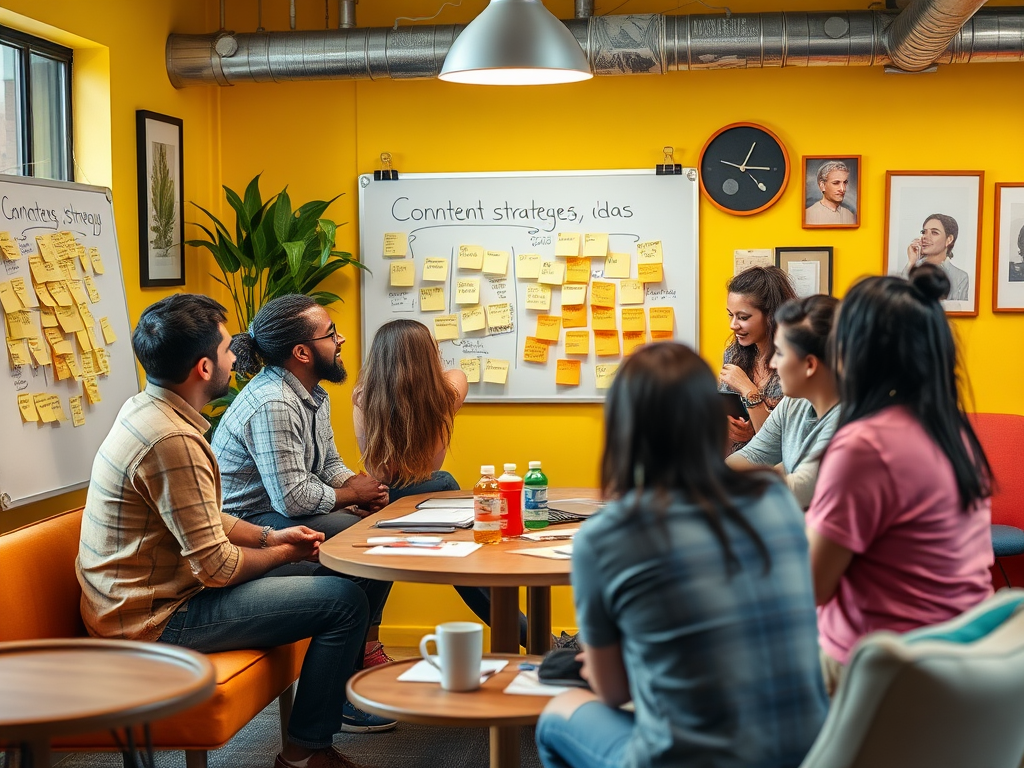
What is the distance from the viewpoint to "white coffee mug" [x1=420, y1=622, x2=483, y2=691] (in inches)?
81.7

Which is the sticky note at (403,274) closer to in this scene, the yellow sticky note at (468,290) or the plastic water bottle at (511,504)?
the yellow sticky note at (468,290)

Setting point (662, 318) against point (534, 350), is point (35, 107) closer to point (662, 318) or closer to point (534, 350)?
point (534, 350)

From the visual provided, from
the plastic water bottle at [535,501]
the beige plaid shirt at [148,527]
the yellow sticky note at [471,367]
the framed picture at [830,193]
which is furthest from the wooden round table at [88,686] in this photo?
the framed picture at [830,193]

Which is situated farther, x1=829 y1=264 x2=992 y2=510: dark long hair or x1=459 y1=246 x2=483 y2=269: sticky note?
x1=459 y1=246 x2=483 y2=269: sticky note

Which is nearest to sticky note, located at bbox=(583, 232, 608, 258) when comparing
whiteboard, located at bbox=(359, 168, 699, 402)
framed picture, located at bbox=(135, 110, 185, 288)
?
whiteboard, located at bbox=(359, 168, 699, 402)

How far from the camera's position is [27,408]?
3.34 m

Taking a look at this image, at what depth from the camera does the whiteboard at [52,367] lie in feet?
10.8

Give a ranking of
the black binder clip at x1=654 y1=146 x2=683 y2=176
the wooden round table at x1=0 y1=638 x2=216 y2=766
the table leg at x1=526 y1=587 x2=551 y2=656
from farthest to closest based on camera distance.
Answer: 1. the black binder clip at x1=654 y1=146 x2=683 y2=176
2. the table leg at x1=526 y1=587 x2=551 y2=656
3. the wooden round table at x1=0 y1=638 x2=216 y2=766

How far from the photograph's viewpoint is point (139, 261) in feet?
14.1

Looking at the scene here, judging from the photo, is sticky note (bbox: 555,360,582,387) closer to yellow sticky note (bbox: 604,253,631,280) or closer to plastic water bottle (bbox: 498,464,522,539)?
yellow sticky note (bbox: 604,253,631,280)

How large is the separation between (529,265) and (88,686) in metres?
3.22

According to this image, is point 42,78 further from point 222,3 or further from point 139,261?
point 222,3

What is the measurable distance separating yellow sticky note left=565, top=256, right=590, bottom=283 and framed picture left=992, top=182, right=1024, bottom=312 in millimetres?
1651

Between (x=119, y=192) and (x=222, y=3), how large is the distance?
3.59 feet
